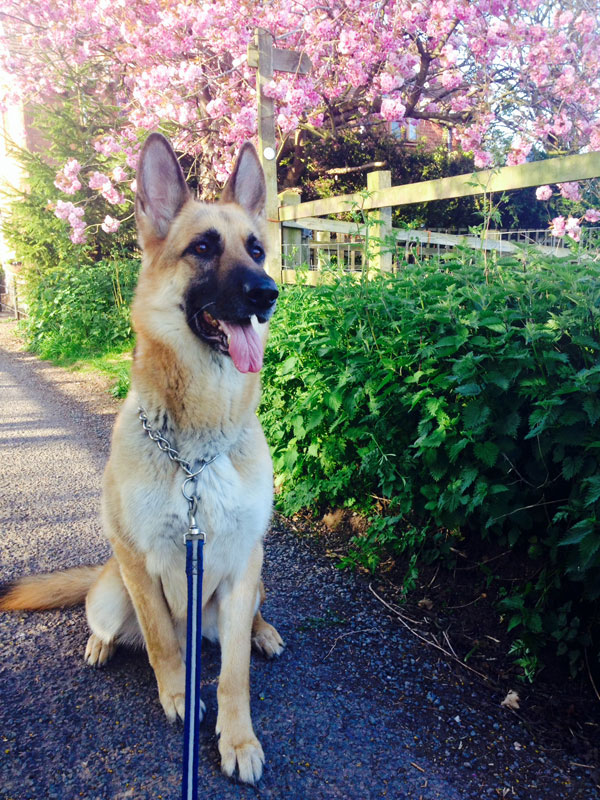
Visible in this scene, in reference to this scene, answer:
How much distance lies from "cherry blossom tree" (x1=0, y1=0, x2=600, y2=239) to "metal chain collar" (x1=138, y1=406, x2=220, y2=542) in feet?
23.2

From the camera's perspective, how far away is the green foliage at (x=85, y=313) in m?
10.0

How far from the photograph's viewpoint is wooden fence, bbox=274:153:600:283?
353 cm

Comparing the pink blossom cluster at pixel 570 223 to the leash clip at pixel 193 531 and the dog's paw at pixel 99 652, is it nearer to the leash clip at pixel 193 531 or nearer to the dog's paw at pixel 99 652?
the leash clip at pixel 193 531

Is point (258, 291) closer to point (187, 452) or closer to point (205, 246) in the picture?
point (205, 246)

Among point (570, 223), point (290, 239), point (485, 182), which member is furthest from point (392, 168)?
point (485, 182)

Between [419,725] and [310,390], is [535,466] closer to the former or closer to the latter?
[419,725]

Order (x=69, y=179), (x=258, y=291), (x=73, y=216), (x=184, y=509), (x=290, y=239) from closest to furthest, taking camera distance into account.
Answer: (x=184, y=509) → (x=258, y=291) → (x=290, y=239) → (x=69, y=179) → (x=73, y=216)

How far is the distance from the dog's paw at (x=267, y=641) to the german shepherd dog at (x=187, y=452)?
0.23 m

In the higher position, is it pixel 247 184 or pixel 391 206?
pixel 391 206

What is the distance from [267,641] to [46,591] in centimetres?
111

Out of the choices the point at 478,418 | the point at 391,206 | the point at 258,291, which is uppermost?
the point at 391,206

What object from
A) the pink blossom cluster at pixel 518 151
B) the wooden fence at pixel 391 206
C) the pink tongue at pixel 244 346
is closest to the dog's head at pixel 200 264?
the pink tongue at pixel 244 346

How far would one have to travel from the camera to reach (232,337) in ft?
7.20

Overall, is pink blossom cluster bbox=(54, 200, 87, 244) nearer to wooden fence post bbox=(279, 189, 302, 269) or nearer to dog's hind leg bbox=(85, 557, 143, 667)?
wooden fence post bbox=(279, 189, 302, 269)
